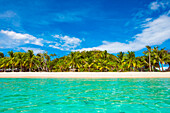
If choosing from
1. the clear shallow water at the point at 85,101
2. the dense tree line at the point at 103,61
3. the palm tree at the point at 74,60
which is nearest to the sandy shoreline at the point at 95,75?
the dense tree line at the point at 103,61

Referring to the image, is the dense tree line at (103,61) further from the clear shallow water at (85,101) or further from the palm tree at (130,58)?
the clear shallow water at (85,101)

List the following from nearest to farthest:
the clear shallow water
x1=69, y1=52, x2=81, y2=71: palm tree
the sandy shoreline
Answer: the clear shallow water < the sandy shoreline < x1=69, y1=52, x2=81, y2=71: palm tree

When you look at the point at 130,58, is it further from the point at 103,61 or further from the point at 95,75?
the point at 95,75

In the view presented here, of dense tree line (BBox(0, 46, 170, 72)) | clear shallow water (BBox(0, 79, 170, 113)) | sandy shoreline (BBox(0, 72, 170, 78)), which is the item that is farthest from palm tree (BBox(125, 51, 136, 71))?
clear shallow water (BBox(0, 79, 170, 113))

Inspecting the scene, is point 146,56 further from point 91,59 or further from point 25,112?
point 25,112

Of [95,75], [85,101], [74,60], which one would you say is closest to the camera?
[85,101]

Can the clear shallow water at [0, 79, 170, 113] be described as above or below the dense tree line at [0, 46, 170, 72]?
below

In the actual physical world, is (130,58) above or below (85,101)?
above

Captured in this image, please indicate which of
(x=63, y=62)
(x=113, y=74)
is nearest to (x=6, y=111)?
(x=113, y=74)

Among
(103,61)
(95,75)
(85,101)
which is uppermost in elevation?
(103,61)

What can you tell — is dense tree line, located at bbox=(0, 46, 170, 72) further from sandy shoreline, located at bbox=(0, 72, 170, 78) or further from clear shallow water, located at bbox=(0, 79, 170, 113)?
clear shallow water, located at bbox=(0, 79, 170, 113)

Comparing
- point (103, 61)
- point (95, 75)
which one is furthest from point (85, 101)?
point (103, 61)

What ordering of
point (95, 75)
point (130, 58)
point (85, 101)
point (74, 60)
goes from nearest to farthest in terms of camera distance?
point (85, 101), point (95, 75), point (130, 58), point (74, 60)

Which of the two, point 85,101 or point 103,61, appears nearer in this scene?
point 85,101
